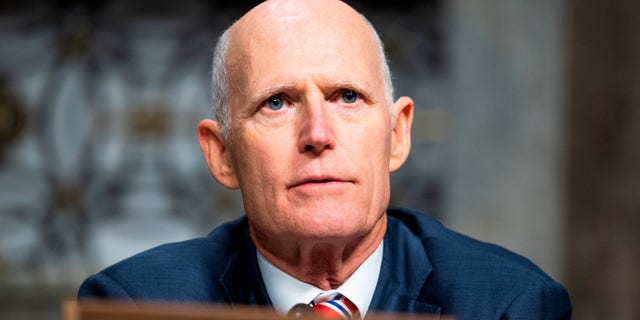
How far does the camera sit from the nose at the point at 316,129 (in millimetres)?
2627

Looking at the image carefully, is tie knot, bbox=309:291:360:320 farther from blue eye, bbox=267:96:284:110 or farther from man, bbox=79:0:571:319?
blue eye, bbox=267:96:284:110

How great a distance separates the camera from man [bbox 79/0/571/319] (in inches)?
106

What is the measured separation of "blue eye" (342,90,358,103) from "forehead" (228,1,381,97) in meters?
0.03

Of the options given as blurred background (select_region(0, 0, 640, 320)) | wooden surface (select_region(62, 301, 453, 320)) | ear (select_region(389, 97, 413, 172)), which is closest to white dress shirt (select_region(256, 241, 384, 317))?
ear (select_region(389, 97, 413, 172))

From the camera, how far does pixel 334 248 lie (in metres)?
2.83

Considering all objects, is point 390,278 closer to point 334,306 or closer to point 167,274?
point 334,306

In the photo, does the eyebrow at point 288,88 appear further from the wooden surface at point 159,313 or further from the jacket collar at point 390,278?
the wooden surface at point 159,313

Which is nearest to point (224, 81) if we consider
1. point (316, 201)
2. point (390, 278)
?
point (316, 201)

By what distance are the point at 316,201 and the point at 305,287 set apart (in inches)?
13.4

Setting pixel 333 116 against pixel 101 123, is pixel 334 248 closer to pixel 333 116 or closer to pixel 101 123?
pixel 333 116

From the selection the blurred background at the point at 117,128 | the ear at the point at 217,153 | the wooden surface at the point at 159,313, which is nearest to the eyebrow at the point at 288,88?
the ear at the point at 217,153

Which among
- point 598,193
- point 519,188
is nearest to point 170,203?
point 519,188

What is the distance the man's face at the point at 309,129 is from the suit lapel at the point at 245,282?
20 centimetres

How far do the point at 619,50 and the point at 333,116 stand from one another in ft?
10.6
